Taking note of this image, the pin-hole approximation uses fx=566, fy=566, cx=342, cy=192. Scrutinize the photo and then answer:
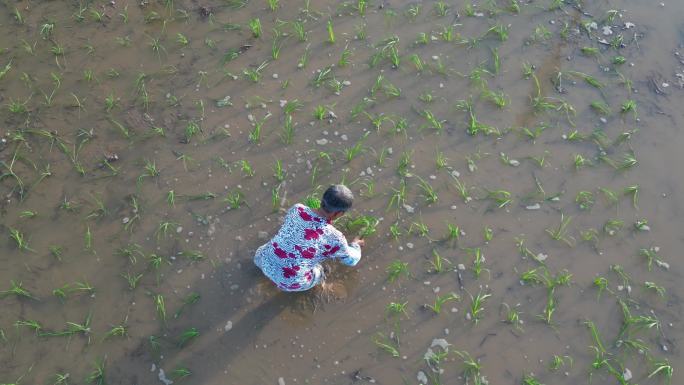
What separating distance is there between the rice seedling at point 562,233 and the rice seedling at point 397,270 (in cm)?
133

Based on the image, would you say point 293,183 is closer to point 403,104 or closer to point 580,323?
point 403,104

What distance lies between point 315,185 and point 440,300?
1.47m

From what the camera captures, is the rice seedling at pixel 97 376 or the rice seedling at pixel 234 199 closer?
the rice seedling at pixel 97 376

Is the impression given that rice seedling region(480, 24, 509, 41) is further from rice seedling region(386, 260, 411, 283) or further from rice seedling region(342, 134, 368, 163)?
rice seedling region(386, 260, 411, 283)

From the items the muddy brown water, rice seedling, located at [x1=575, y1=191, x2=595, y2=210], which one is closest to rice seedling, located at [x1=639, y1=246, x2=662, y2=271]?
the muddy brown water

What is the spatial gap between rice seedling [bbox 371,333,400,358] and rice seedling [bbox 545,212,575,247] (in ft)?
5.69

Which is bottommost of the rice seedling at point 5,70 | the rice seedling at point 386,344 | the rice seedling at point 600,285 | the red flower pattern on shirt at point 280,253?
the rice seedling at point 386,344

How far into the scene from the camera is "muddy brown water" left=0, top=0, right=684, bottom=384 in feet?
14.2

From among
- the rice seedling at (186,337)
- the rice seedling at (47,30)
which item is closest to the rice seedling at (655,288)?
the rice seedling at (186,337)

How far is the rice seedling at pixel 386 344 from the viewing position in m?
4.32

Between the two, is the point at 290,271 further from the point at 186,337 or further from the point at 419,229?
the point at 419,229

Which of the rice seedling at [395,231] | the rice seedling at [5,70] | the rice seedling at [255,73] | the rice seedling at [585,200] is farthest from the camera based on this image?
the rice seedling at [255,73]

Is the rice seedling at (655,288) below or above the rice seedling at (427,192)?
below

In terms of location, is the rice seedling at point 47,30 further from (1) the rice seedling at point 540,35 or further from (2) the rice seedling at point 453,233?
(1) the rice seedling at point 540,35
